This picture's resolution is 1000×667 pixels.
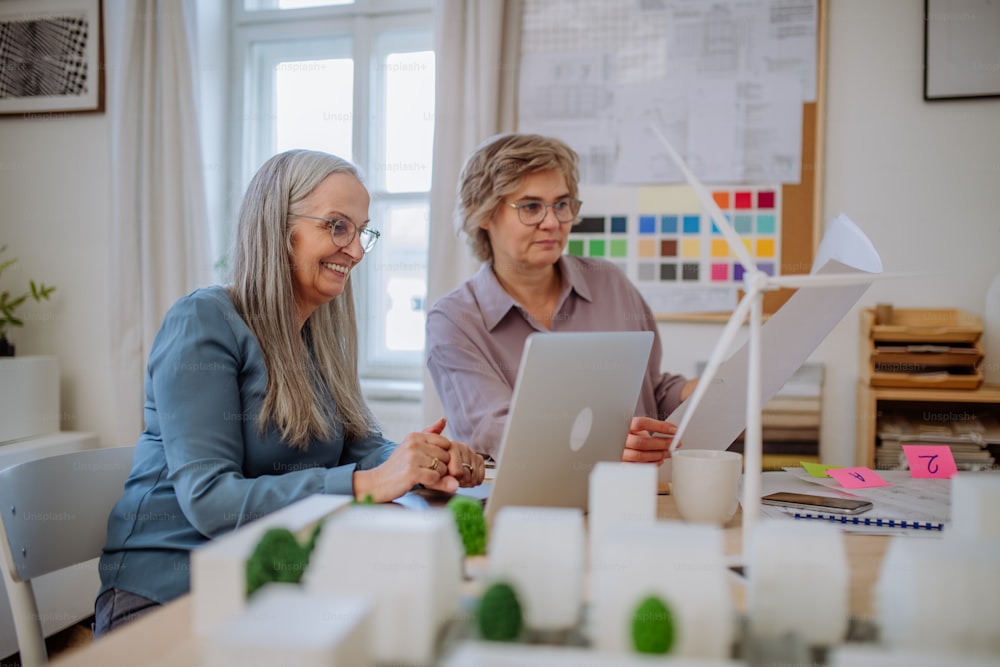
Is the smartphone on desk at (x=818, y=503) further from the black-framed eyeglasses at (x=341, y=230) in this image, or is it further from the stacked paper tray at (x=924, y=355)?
the stacked paper tray at (x=924, y=355)

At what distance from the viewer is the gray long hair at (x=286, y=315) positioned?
139 cm

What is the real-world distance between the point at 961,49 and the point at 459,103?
1.79m

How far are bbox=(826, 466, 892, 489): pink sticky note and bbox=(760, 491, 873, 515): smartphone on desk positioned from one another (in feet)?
0.47

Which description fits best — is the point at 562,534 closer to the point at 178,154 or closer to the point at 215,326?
the point at 215,326

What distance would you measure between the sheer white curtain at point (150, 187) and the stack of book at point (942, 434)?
8.62 ft

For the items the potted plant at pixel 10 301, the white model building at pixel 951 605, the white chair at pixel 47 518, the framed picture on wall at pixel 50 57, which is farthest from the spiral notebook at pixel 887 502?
the framed picture on wall at pixel 50 57

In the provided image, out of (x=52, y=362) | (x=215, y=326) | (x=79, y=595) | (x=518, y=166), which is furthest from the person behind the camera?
(x=52, y=362)

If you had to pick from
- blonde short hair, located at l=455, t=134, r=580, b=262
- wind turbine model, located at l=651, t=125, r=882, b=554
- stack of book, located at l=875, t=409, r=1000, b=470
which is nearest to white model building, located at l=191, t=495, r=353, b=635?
wind turbine model, located at l=651, t=125, r=882, b=554

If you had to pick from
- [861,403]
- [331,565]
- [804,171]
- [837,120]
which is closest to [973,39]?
[837,120]

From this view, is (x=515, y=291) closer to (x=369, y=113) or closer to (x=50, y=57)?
(x=369, y=113)

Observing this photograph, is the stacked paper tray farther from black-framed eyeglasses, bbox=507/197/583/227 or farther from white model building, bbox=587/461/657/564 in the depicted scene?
white model building, bbox=587/461/657/564

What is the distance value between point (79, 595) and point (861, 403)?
2.71 m

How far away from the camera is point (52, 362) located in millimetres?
3260

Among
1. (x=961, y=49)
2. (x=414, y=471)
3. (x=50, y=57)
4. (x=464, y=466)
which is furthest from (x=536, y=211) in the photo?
(x=50, y=57)
